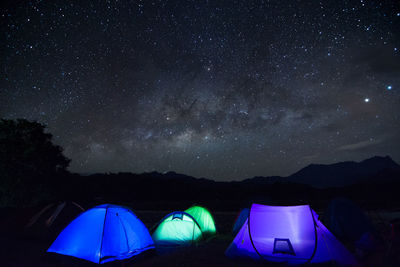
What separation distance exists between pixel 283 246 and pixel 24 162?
19.9m

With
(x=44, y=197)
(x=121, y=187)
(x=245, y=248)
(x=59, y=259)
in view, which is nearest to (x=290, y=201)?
(x=245, y=248)

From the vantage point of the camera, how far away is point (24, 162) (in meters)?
18.4

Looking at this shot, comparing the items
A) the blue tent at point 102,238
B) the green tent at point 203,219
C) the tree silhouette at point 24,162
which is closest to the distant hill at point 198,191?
the tree silhouette at point 24,162

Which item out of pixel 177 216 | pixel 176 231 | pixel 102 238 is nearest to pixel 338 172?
pixel 177 216

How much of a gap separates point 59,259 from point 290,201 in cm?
623

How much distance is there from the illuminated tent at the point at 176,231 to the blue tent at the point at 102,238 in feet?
5.27

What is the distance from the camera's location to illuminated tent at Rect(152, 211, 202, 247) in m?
8.31

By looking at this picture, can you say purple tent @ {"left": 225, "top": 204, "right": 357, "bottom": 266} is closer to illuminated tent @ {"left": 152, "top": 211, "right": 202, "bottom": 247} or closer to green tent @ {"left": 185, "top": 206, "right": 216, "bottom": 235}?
illuminated tent @ {"left": 152, "top": 211, "right": 202, "bottom": 247}

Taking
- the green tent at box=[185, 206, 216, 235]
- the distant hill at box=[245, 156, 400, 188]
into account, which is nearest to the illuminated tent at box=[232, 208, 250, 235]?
the green tent at box=[185, 206, 216, 235]

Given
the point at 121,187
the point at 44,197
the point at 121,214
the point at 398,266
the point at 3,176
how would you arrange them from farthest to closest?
the point at 121,187 < the point at 44,197 < the point at 3,176 < the point at 121,214 < the point at 398,266

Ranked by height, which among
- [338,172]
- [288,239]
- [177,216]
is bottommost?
[288,239]

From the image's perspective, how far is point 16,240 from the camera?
931 centimetres

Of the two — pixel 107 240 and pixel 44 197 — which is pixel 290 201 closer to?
pixel 107 240

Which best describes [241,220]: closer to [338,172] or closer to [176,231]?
[176,231]
